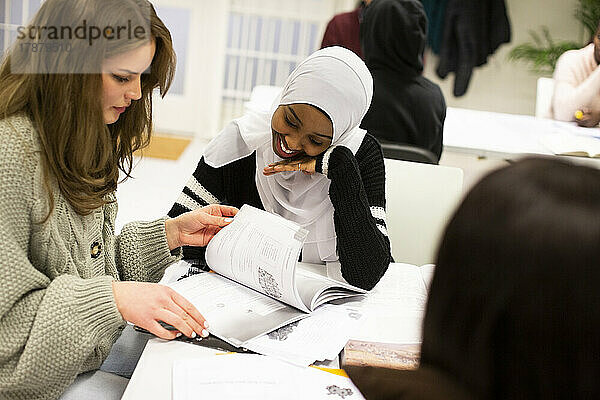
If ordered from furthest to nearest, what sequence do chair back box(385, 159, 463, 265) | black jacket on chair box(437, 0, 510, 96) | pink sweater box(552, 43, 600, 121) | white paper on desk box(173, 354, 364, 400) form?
black jacket on chair box(437, 0, 510, 96)
pink sweater box(552, 43, 600, 121)
chair back box(385, 159, 463, 265)
white paper on desk box(173, 354, 364, 400)

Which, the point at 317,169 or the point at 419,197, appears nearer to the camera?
the point at 317,169


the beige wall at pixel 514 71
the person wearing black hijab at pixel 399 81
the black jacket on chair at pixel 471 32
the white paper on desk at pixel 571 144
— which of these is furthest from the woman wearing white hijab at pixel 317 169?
the beige wall at pixel 514 71

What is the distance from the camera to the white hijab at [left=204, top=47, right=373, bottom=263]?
1.62m

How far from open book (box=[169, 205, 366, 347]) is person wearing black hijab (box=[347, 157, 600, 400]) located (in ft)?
2.25

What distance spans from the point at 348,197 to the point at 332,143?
0.51ft

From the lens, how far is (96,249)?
1285 millimetres

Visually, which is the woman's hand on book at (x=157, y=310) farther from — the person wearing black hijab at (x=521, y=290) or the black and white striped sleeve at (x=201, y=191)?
the person wearing black hijab at (x=521, y=290)

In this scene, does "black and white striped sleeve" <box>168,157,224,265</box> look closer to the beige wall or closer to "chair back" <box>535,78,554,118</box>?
"chair back" <box>535,78,554,118</box>

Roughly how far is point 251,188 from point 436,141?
1224 millimetres

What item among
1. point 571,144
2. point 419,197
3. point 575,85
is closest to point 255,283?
point 419,197

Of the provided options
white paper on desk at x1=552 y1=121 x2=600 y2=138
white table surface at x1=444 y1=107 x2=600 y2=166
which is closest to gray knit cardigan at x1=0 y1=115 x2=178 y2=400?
white table surface at x1=444 y1=107 x2=600 y2=166

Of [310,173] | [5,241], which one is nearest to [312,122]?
[310,173]

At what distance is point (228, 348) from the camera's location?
1147 mm

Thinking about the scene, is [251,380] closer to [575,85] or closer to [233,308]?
[233,308]
